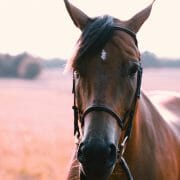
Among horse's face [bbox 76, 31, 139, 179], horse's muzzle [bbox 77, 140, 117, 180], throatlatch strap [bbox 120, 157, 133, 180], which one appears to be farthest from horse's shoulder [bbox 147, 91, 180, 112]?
horse's muzzle [bbox 77, 140, 117, 180]

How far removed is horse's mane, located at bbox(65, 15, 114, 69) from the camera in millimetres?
3877

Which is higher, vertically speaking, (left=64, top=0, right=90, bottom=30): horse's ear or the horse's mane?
(left=64, top=0, right=90, bottom=30): horse's ear

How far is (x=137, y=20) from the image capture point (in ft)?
14.3

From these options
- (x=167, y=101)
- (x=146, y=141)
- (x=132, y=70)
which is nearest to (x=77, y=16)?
(x=132, y=70)

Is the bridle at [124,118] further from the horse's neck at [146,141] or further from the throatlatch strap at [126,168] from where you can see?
the horse's neck at [146,141]

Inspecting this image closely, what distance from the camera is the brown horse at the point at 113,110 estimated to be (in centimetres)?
358

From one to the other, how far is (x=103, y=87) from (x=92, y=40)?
1.23 ft

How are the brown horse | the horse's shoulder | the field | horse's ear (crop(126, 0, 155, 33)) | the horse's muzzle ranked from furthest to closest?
the field
the horse's shoulder
horse's ear (crop(126, 0, 155, 33))
the brown horse
the horse's muzzle

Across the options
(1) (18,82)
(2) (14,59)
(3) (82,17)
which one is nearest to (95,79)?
(3) (82,17)

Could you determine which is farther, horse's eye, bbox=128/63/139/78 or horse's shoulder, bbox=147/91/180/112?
horse's shoulder, bbox=147/91/180/112

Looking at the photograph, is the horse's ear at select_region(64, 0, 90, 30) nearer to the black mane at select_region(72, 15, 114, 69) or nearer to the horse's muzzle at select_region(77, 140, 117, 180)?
the black mane at select_region(72, 15, 114, 69)

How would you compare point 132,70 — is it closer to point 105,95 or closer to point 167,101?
point 105,95

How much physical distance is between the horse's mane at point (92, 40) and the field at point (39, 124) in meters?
0.85

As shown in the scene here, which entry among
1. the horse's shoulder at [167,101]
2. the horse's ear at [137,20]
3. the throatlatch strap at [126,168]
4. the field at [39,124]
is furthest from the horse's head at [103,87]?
the horse's shoulder at [167,101]
